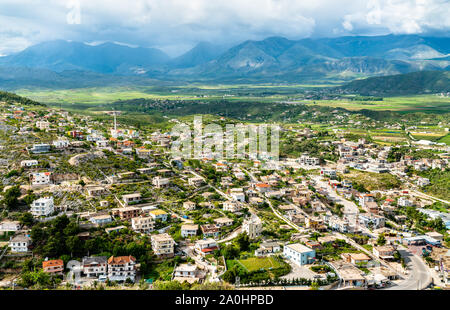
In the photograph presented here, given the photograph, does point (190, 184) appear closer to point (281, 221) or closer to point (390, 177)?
point (281, 221)

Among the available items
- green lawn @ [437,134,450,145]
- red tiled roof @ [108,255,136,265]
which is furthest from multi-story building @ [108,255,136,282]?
green lawn @ [437,134,450,145]

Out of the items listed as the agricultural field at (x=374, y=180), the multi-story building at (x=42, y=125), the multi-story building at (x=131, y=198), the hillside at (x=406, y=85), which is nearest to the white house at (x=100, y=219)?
the multi-story building at (x=131, y=198)

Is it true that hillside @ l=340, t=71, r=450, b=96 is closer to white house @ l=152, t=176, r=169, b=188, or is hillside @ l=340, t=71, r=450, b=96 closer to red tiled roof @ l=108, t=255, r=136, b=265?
white house @ l=152, t=176, r=169, b=188

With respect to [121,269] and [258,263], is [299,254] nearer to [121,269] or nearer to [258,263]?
[258,263]

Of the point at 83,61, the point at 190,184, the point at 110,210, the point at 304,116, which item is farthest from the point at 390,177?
the point at 83,61

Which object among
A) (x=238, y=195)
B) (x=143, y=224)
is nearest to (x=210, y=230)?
(x=143, y=224)

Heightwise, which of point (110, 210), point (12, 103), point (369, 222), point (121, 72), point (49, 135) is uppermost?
point (121, 72)

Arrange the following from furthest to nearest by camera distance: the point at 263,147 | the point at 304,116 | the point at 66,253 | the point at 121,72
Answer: the point at 121,72 → the point at 304,116 → the point at 263,147 → the point at 66,253
